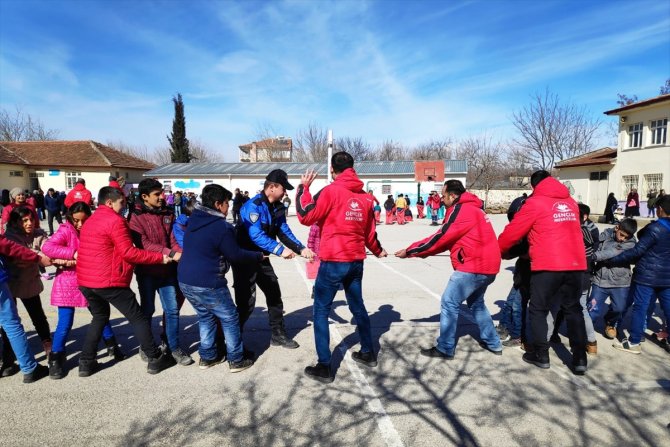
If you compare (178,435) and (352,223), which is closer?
(178,435)

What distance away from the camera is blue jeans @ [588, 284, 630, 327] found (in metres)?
4.67

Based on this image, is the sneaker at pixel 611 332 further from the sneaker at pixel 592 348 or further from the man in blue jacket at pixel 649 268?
the sneaker at pixel 592 348

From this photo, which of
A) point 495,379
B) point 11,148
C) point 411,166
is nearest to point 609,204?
point 411,166

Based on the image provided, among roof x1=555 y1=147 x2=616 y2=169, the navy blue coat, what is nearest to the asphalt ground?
the navy blue coat

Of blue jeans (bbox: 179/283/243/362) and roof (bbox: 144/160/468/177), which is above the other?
roof (bbox: 144/160/468/177)

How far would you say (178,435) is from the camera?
9.65 ft

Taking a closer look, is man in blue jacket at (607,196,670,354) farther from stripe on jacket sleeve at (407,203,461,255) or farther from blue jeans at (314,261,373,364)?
blue jeans at (314,261,373,364)

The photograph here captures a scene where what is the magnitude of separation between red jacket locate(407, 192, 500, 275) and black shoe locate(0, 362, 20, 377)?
4245mm

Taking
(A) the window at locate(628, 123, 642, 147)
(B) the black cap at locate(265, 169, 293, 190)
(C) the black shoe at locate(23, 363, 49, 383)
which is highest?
(A) the window at locate(628, 123, 642, 147)

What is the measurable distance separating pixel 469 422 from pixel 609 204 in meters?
22.8

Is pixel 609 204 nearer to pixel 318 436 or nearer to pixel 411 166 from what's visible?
pixel 411 166

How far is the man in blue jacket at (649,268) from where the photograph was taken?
419 centimetres

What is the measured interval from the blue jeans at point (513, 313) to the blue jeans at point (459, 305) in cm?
44

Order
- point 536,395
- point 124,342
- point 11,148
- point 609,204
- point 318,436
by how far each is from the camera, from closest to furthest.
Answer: point 318,436 < point 536,395 < point 124,342 < point 609,204 < point 11,148
